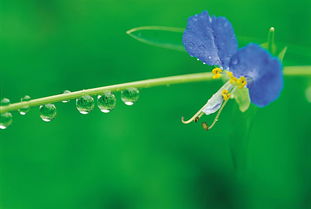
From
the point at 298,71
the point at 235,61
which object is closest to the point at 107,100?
the point at 235,61

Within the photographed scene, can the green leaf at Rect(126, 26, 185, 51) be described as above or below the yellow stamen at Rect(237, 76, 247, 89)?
above

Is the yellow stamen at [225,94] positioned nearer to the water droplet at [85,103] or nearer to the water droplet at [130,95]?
the water droplet at [130,95]

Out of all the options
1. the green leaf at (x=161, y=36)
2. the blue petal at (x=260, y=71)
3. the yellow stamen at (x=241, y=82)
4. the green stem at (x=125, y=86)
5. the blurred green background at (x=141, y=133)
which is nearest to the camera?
the blue petal at (x=260, y=71)

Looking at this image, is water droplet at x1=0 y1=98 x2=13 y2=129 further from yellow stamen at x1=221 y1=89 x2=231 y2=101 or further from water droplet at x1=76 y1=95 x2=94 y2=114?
yellow stamen at x1=221 y1=89 x2=231 y2=101

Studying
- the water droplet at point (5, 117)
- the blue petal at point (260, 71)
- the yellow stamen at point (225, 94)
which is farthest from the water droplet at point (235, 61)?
the water droplet at point (5, 117)

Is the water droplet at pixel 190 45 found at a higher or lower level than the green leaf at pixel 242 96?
higher

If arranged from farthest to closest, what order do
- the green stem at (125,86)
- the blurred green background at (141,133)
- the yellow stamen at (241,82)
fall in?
the blurred green background at (141,133) < the yellow stamen at (241,82) < the green stem at (125,86)

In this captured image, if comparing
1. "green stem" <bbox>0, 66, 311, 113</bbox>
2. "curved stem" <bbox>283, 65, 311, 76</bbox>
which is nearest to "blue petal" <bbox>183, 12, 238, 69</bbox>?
"green stem" <bbox>0, 66, 311, 113</bbox>
